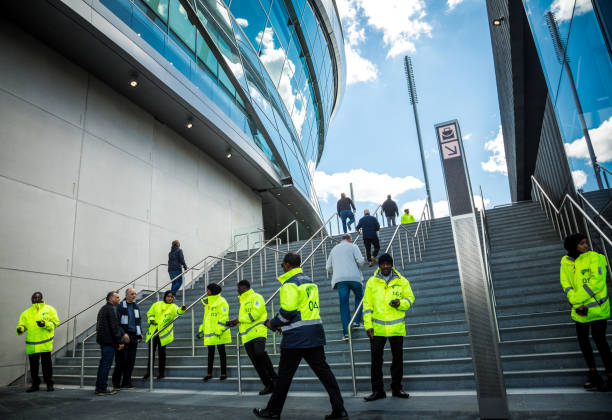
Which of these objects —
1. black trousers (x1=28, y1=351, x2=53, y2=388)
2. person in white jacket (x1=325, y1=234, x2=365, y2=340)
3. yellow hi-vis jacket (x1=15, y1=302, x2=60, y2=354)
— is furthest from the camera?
yellow hi-vis jacket (x1=15, y1=302, x2=60, y2=354)

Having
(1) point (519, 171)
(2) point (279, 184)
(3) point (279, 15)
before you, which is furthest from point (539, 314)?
(3) point (279, 15)

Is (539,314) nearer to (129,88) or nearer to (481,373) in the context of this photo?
(481,373)

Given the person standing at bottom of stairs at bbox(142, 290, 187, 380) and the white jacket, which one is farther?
the person standing at bottom of stairs at bbox(142, 290, 187, 380)

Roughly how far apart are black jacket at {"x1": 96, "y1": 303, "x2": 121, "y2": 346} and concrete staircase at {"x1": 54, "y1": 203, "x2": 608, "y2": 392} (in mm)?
895

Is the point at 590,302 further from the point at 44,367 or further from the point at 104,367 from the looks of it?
the point at 44,367

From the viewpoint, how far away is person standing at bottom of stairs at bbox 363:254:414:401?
4.75 meters

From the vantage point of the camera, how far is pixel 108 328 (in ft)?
21.8

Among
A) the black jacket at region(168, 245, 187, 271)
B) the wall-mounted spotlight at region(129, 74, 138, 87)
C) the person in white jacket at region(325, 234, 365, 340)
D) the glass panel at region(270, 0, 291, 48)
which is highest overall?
the glass panel at region(270, 0, 291, 48)

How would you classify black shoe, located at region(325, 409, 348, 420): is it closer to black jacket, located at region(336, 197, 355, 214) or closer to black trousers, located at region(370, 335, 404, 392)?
black trousers, located at region(370, 335, 404, 392)

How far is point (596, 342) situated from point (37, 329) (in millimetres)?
7664

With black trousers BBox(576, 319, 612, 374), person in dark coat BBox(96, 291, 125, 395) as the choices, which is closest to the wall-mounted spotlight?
person in dark coat BBox(96, 291, 125, 395)

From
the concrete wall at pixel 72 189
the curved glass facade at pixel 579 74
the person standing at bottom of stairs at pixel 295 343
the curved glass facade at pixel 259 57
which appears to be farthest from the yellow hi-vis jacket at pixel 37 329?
the curved glass facade at pixel 579 74

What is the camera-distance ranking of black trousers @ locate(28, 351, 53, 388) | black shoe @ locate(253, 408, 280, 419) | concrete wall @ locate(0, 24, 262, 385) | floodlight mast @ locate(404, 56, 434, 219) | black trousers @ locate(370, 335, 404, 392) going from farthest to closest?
floodlight mast @ locate(404, 56, 434, 219) < concrete wall @ locate(0, 24, 262, 385) < black trousers @ locate(28, 351, 53, 388) < black trousers @ locate(370, 335, 404, 392) < black shoe @ locate(253, 408, 280, 419)

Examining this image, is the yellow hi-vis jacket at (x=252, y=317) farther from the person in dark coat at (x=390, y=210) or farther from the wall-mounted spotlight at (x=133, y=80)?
the person in dark coat at (x=390, y=210)
